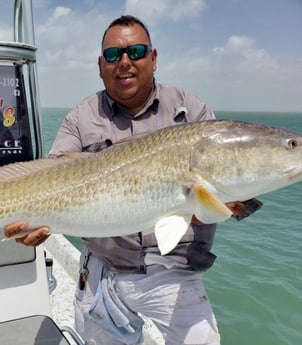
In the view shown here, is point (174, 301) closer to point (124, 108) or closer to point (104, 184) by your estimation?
point (104, 184)

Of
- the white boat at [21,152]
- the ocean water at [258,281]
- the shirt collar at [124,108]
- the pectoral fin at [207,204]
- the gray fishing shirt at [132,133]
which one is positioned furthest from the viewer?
the ocean water at [258,281]

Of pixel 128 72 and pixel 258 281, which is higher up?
pixel 128 72

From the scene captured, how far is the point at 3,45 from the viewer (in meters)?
3.03

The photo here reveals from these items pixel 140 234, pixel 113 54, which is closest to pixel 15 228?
pixel 140 234

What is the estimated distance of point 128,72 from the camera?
8.64ft

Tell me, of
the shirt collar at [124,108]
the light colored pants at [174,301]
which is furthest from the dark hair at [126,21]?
the light colored pants at [174,301]

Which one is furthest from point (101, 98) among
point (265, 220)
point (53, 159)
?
point (265, 220)

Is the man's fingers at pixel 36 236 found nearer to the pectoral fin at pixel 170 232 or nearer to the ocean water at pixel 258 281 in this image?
the pectoral fin at pixel 170 232

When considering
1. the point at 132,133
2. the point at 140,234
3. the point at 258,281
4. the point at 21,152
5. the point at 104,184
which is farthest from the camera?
the point at 258,281

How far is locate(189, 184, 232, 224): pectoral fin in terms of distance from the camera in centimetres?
210

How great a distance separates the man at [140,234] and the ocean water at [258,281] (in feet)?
4.93

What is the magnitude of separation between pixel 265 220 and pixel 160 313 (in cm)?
941

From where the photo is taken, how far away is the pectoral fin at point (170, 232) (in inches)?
85.7

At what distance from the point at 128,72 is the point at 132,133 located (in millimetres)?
357
